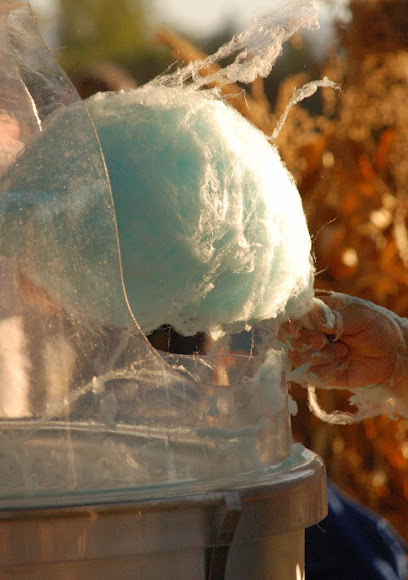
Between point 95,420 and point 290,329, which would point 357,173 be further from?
point 95,420

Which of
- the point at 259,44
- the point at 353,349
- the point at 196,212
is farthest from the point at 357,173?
the point at 196,212

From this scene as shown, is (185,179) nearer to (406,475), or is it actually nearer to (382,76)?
(382,76)

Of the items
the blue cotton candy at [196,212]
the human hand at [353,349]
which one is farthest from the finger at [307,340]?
the blue cotton candy at [196,212]

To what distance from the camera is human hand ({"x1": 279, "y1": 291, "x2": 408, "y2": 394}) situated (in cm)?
73

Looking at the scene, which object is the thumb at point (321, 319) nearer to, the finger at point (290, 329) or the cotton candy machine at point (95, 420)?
the finger at point (290, 329)

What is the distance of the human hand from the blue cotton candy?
206mm

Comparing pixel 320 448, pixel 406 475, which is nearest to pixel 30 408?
pixel 320 448

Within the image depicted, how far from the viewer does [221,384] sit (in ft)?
1.63

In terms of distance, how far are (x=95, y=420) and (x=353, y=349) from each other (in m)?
0.40

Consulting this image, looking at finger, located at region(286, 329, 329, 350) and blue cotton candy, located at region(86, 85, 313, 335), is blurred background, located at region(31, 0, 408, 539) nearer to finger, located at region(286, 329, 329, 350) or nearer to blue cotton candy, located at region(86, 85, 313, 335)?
finger, located at region(286, 329, 329, 350)

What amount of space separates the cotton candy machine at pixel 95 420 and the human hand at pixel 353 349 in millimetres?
265

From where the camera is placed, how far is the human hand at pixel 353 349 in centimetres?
73

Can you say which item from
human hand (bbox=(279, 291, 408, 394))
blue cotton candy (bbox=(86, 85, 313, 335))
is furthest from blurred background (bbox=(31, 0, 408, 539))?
blue cotton candy (bbox=(86, 85, 313, 335))

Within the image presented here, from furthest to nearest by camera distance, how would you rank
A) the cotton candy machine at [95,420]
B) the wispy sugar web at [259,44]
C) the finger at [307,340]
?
1. the finger at [307,340]
2. the wispy sugar web at [259,44]
3. the cotton candy machine at [95,420]
